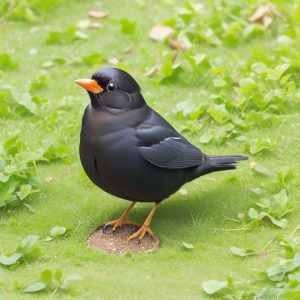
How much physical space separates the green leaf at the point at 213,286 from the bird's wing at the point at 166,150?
3.34 feet

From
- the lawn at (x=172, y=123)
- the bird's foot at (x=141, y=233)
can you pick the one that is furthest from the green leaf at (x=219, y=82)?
the bird's foot at (x=141, y=233)

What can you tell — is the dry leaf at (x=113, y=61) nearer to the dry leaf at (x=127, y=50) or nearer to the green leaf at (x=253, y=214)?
the dry leaf at (x=127, y=50)

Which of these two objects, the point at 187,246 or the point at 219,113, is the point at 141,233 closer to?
the point at 187,246

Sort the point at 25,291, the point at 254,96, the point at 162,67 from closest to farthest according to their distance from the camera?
the point at 25,291 → the point at 254,96 → the point at 162,67

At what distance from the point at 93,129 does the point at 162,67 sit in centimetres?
251

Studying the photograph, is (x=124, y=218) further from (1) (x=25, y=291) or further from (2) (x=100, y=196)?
(1) (x=25, y=291)

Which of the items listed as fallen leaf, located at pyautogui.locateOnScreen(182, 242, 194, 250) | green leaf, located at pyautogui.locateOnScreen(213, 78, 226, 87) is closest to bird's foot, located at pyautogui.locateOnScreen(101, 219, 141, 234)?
fallen leaf, located at pyautogui.locateOnScreen(182, 242, 194, 250)

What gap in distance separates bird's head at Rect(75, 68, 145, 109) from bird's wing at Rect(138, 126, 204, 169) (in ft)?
0.80

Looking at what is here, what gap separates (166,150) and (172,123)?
5.21 feet

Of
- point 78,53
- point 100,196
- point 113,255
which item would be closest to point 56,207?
point 100,196

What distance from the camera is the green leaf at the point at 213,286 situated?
4.73 meters

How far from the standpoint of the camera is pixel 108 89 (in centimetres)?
556

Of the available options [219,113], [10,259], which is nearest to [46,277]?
[10,259]

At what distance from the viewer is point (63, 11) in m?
9.31
